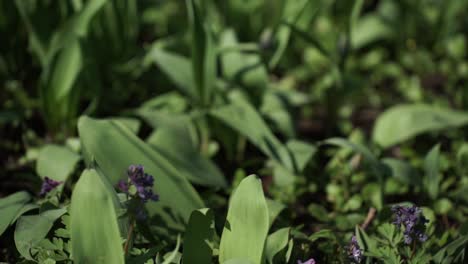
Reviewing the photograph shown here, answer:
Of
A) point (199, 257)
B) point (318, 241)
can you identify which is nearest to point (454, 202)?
point (318, 241)

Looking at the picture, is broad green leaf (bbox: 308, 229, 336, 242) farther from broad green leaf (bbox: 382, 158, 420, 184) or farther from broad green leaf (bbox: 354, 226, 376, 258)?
broad green leaf (bbox: 382, 158, 420, 184)

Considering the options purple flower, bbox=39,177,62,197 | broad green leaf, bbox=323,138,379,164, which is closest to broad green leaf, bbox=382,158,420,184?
broad green leaf, bbox=323,138,379,164

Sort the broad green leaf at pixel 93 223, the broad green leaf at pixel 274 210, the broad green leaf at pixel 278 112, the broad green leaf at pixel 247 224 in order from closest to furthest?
the broad green leaf at pixel 93 223 → the broad green leaf at pixel 247 224 → the broad green leaf at pixel 274 210 → the broad green leaf at pixel 278 112

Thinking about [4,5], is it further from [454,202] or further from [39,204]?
[454,202]

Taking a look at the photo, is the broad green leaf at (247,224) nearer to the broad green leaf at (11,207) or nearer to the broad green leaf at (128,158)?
the broad green leaf at (128,158)

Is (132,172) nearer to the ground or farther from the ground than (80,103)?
farther from the ground

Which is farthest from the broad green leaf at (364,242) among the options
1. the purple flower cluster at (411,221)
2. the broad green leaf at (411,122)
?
A: the broad green leaf at (411,122)

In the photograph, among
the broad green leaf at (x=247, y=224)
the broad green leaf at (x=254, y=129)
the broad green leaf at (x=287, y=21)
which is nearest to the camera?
the broad green leaf at (x=247, y=224)

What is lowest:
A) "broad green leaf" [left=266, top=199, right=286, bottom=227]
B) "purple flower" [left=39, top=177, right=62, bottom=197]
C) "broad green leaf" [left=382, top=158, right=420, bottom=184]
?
"broad green leaf" [left=382, top=158, right=420, bottom=184]
